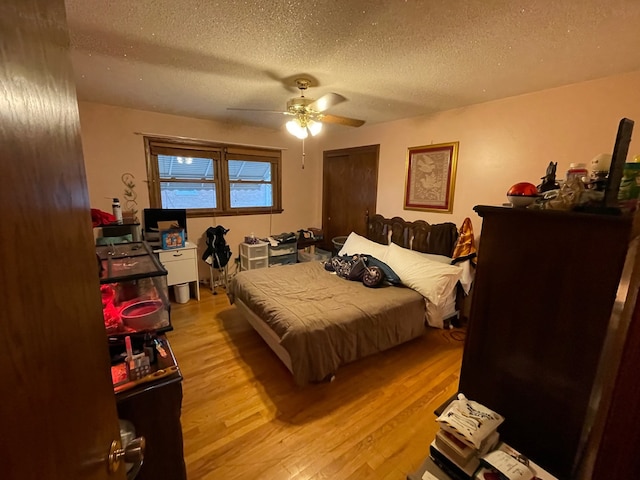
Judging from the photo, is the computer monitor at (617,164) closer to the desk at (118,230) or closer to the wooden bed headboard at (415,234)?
the wooden bed headboard at (415,234)

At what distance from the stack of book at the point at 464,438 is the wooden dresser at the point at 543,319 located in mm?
134

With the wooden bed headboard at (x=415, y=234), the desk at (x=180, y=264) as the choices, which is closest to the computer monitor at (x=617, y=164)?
the wooden bed headboard at (x=415, y=234)

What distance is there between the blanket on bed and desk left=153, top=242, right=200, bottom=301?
0.89 meters

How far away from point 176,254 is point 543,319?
3.56m

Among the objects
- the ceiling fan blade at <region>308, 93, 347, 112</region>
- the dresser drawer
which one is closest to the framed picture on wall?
the ceiling fan blade at <region>308, 93, 347, 112</region>

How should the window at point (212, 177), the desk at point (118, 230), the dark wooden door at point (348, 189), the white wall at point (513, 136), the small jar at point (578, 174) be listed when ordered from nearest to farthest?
the small jar at point (578, 174)
the white wall at point (513, 136)
the desk at point (118, 230)
the window at point (212, 177)
the dark wooden door at point (348, 189)

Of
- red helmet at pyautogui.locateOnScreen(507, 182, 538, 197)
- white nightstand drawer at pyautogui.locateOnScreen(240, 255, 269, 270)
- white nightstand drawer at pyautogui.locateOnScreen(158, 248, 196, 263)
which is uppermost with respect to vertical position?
red helmet at pyautogui.locateOnScreen(507, 182, 538, 197)

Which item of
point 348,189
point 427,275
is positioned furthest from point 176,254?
point 427,275

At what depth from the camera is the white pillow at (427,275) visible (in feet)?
8.48

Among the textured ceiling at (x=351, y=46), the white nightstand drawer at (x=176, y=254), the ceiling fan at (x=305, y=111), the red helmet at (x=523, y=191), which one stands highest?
the textured ceiling at (x=351, y=46)

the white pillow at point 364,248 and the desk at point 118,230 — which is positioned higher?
the desk at point 118,230

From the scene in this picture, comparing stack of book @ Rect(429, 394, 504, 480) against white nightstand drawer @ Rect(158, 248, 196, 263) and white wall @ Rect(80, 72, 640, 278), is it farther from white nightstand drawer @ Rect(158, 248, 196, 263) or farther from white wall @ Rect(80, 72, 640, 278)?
white nightstand drawer @ Rect(158, 248, 196, 263)

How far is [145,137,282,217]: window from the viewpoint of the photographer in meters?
3.66

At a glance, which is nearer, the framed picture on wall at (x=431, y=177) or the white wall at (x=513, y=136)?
the white wall at (x=513, y=136)
